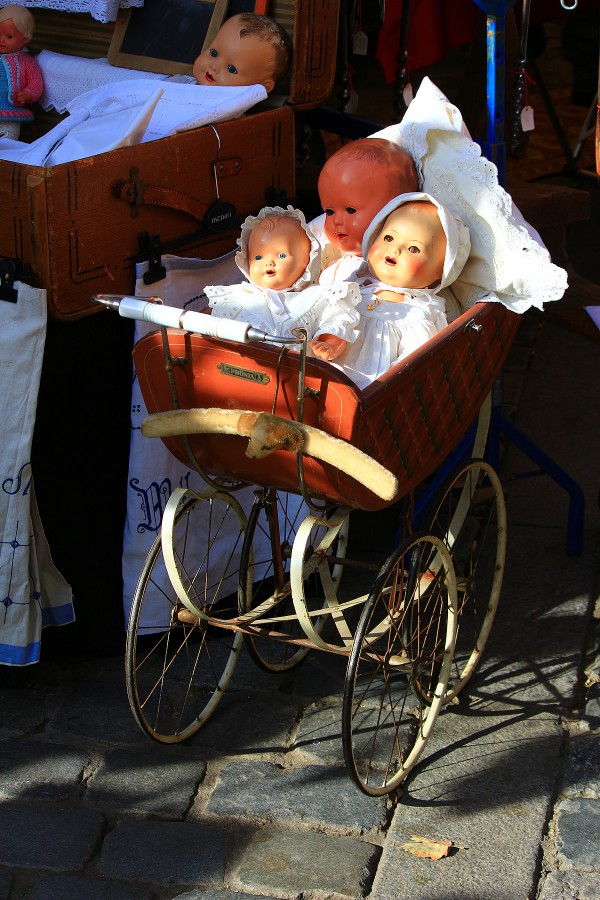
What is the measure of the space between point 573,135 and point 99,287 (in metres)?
5.65

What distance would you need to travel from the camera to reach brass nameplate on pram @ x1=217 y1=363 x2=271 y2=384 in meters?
2.30

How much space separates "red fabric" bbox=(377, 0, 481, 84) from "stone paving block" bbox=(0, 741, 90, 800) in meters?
3.21

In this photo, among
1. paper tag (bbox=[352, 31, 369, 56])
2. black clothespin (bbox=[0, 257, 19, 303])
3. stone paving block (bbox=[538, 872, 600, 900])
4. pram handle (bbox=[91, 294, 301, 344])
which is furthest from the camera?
paper tag (bbox=[352, 31, 369, 56])

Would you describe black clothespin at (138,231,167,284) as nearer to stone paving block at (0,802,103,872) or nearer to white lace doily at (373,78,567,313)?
white lace doily at (373,78,567,313)

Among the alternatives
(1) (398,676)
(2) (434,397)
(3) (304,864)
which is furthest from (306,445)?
(1) (398,676)

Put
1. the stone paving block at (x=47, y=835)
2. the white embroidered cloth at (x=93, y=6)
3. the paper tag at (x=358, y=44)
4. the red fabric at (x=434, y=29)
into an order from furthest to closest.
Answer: the red fabric at (x=434, y=29)
the paper tag at (x=358, y=44)
the white embroidered cloth at (x=93, y=6)
the stone paving block at (x=47, y=835)

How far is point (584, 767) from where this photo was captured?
9.20ft

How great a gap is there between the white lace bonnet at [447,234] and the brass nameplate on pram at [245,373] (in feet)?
2.05

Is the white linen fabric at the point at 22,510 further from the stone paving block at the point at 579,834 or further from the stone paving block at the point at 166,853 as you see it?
the stone paving block at the point at 579,834

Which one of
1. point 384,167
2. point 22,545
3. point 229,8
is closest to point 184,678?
point 22,545

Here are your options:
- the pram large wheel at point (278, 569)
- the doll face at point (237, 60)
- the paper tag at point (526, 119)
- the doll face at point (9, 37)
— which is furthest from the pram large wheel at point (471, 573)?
the doll face at point (9, 37)

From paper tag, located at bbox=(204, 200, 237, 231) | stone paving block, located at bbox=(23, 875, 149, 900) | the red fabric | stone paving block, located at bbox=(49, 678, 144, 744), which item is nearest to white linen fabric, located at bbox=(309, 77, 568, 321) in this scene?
paper tag, located at bbox=(204, 200, 237, 231)

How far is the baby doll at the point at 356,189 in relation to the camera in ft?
9.37

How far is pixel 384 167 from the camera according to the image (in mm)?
2867
